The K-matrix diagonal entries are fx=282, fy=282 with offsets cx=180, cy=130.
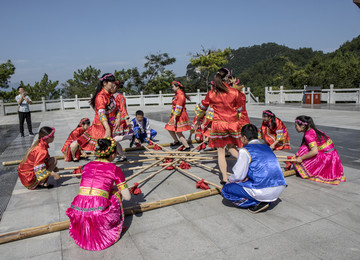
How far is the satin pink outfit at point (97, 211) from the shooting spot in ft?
8.33

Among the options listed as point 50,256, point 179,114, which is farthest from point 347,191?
point 50,256

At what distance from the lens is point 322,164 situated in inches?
163

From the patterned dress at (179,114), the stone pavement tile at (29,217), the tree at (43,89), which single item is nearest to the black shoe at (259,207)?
the stone pavement tile at (29,217)

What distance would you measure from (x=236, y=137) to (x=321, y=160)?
1.31 m

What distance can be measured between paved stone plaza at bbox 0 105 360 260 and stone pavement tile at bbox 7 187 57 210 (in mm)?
13

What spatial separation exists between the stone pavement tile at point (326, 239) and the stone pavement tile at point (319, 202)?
27 cm

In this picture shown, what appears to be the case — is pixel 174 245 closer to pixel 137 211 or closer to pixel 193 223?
pixel 193 223

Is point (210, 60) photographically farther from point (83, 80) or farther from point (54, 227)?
point (54, 227)

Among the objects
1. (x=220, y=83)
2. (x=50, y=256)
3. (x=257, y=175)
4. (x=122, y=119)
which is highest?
(x=220, y=83)

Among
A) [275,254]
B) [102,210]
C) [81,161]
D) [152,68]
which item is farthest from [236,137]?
[152,68]

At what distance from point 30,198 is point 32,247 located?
1412mm

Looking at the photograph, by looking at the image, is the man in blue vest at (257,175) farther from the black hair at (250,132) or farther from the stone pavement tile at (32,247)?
the stone pavement tile at (32,247)

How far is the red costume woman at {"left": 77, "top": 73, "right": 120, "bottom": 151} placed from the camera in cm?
446

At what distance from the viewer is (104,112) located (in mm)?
4469
